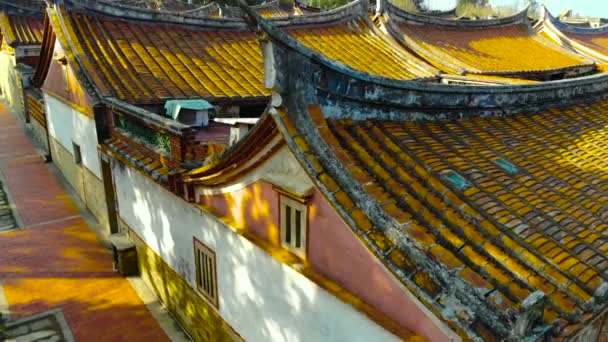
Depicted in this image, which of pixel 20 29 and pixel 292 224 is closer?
pixel 292 224

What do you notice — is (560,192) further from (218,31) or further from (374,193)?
(218,31)

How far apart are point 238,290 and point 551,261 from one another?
4041 mm

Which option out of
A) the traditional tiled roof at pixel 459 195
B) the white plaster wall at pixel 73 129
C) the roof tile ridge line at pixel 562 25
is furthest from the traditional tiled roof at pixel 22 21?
the roof tile ridge line at pixel 562 25

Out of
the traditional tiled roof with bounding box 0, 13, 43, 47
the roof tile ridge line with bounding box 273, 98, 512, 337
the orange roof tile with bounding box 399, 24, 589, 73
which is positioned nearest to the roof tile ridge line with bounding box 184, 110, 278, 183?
the roof tile ridge line with bounding box 273, 98, 512, 337

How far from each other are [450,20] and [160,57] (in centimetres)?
1431

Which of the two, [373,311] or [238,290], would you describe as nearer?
[373,311]

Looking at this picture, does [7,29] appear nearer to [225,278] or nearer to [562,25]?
[225,278]

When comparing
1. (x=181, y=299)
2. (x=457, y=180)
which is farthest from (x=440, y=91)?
(x=181, y=299)

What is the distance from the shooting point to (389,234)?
13.4ft

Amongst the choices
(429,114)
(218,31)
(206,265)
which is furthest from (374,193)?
(218,31)

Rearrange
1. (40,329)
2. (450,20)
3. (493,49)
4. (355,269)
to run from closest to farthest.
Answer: (355,269), (40,329), (493,49), (450,20)

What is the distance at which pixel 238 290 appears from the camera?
21.9 ft

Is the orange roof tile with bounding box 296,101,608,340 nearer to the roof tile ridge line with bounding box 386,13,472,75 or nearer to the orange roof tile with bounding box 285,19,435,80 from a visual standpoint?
Result: the orange roof tile with bounding box 285,19,435,80

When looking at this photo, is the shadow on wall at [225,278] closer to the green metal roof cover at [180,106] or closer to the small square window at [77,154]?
the green metal roof cover at [180,106]
